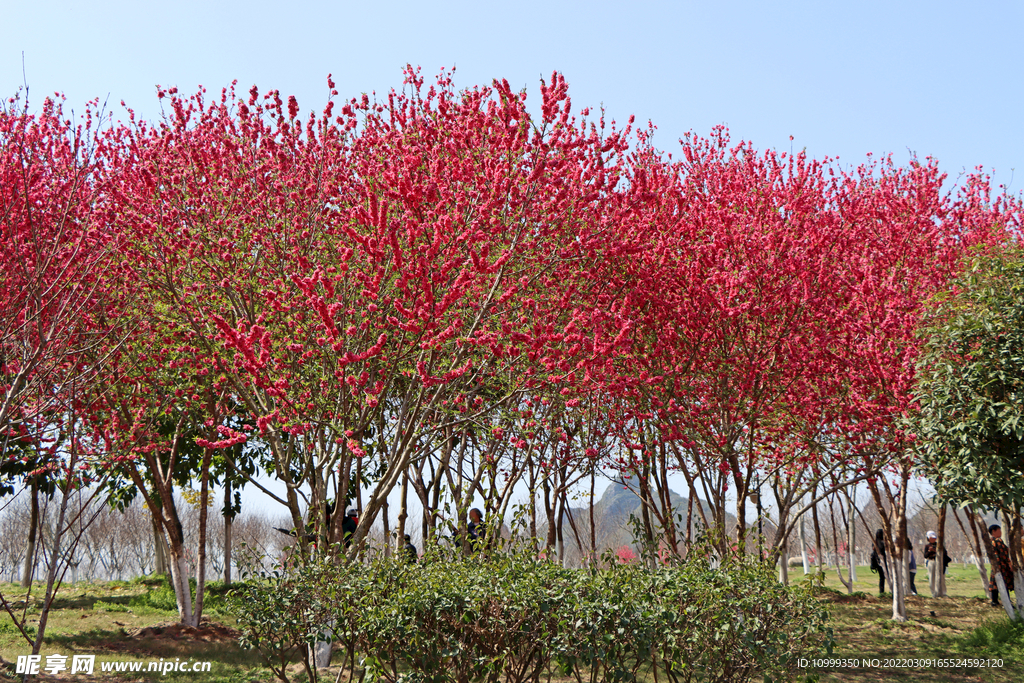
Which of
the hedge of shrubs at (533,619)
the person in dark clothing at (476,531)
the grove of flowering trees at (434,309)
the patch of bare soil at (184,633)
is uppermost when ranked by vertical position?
the grove of flowering trees at (434,309)

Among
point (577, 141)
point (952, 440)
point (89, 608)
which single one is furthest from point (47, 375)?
point (952, 440)

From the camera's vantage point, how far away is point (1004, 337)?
30.4 feet

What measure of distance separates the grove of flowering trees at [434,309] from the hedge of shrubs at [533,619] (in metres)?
1.00

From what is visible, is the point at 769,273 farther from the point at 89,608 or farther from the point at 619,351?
the point at 89,608

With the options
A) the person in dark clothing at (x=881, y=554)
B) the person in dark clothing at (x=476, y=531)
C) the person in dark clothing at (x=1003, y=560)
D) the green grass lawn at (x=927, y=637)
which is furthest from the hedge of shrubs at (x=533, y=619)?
the person in dark clothing at (x=881, y=554)

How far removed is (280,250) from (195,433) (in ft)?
17.9

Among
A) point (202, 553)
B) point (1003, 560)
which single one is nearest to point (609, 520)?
point (1003, 560)

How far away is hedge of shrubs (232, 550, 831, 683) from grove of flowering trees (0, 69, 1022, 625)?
1.00 metres

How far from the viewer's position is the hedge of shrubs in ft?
19.1

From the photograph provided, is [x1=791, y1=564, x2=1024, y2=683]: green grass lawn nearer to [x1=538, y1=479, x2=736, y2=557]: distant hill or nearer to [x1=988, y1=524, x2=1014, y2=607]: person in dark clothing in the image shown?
[x1=988, y1=524, x2=1014, y2=607]: person in dark clothing

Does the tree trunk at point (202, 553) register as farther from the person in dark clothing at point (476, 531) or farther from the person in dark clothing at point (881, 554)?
the person in dark clothing at point (881, 554)

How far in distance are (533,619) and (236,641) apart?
750cm

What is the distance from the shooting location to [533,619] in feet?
19.5

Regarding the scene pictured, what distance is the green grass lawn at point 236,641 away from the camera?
9.52 m
